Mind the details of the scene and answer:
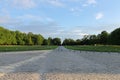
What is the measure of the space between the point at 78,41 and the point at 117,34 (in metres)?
83.0

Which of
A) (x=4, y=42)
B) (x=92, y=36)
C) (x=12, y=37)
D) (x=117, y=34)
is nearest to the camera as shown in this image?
(x=117, y=34)

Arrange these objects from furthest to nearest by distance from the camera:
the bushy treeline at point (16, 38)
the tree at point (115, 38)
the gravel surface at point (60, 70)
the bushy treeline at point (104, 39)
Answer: the bushy treeline at point (16, 38) → the bushy treeline at point (104, 39) → the tree at point (115, 38) → the gravel surface at point (60, 70)

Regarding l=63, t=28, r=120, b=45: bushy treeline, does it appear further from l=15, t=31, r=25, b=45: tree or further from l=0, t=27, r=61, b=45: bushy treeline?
l=15, t=31, r=25, b=45: tree

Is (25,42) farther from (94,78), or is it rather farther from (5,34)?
(94,78)

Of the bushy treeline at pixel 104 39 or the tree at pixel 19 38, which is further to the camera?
the tree at pixel 19 38

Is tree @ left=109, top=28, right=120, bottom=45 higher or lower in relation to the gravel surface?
higher

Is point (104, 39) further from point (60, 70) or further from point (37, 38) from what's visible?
point (60, 70)

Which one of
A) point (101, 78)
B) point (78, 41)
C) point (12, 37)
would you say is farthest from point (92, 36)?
point (101, 78)

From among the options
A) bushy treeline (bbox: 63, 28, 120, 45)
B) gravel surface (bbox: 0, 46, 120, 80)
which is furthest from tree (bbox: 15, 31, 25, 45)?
gravel surface (bbox: 0, 46, 120, 80)

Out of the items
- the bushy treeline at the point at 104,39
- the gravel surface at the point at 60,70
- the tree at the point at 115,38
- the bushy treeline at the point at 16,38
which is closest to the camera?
the gravel surface at the point at 60,70

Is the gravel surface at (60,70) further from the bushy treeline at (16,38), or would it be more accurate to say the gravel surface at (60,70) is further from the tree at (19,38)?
the tree at (19,38)

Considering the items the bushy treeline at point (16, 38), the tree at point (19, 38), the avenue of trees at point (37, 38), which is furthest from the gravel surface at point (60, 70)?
the tree at point (19, 38)

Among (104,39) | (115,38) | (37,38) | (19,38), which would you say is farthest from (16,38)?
(115,38)

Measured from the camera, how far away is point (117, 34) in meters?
116
